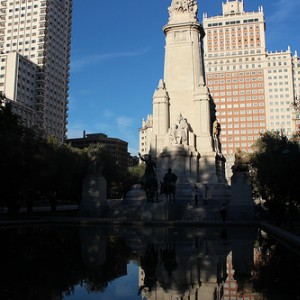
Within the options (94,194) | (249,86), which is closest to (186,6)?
(94,194)

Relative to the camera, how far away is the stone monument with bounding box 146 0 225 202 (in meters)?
41.2

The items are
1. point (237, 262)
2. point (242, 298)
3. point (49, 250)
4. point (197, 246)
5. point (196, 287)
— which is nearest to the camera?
point (242, 298)

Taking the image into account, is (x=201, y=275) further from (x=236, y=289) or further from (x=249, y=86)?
(x=249, y=86)

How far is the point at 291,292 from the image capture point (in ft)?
27.2

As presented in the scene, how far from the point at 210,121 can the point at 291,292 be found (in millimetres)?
36572

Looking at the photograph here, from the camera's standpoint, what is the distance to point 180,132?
4134 centimetres

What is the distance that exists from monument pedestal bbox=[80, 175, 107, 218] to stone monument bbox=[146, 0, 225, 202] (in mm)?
8743

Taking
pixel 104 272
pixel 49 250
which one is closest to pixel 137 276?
pixel 104 272

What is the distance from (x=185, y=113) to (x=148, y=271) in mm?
34696

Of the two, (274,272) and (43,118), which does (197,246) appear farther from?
(43,118)

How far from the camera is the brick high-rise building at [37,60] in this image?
4136 inches

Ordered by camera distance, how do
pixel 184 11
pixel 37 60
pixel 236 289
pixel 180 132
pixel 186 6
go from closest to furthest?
pixel 236 289
pixel 180 132
pixel 186 6
pixel 184 11
pixel 37 60

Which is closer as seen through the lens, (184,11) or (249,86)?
(184,11)

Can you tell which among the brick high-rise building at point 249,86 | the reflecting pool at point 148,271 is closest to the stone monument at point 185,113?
the reflecting pool at point 148,271
